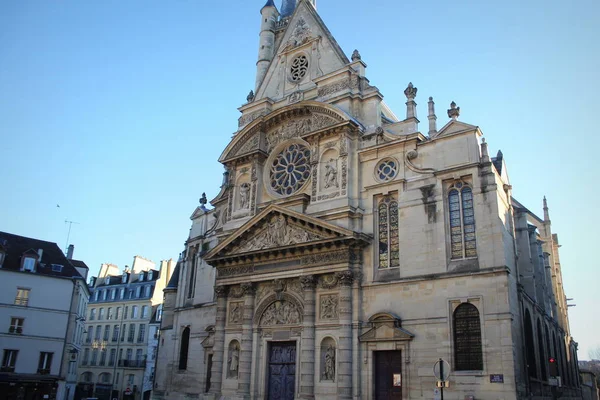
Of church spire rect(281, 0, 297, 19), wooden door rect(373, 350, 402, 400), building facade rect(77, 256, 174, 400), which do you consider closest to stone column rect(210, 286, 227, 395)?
wooden door rect(373, 350, 402, 400)

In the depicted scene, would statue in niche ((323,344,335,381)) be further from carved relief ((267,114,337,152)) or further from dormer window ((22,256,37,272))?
dormer window ((22,256,37,272))

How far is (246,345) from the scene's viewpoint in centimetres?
2273

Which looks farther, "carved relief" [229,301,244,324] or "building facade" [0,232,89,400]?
"building facade" [0,232,89,400]

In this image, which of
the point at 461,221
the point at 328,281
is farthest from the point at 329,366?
the point at 461,221

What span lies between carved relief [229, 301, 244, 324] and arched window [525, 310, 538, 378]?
38.5 feet

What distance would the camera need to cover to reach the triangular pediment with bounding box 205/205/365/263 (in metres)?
21.2

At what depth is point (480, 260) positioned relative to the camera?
59.3 ft

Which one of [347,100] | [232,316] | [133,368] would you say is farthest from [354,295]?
[133,368]

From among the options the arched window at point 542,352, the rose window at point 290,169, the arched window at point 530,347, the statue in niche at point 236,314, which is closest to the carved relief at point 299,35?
the rose window at point 290,169

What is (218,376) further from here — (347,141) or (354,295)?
(347,141)

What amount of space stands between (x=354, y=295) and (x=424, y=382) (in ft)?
13.6

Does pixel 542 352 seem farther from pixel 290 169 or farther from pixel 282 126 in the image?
pixel 282 126

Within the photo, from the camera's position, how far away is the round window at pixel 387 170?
70.2ft

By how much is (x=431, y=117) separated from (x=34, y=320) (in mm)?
25902
